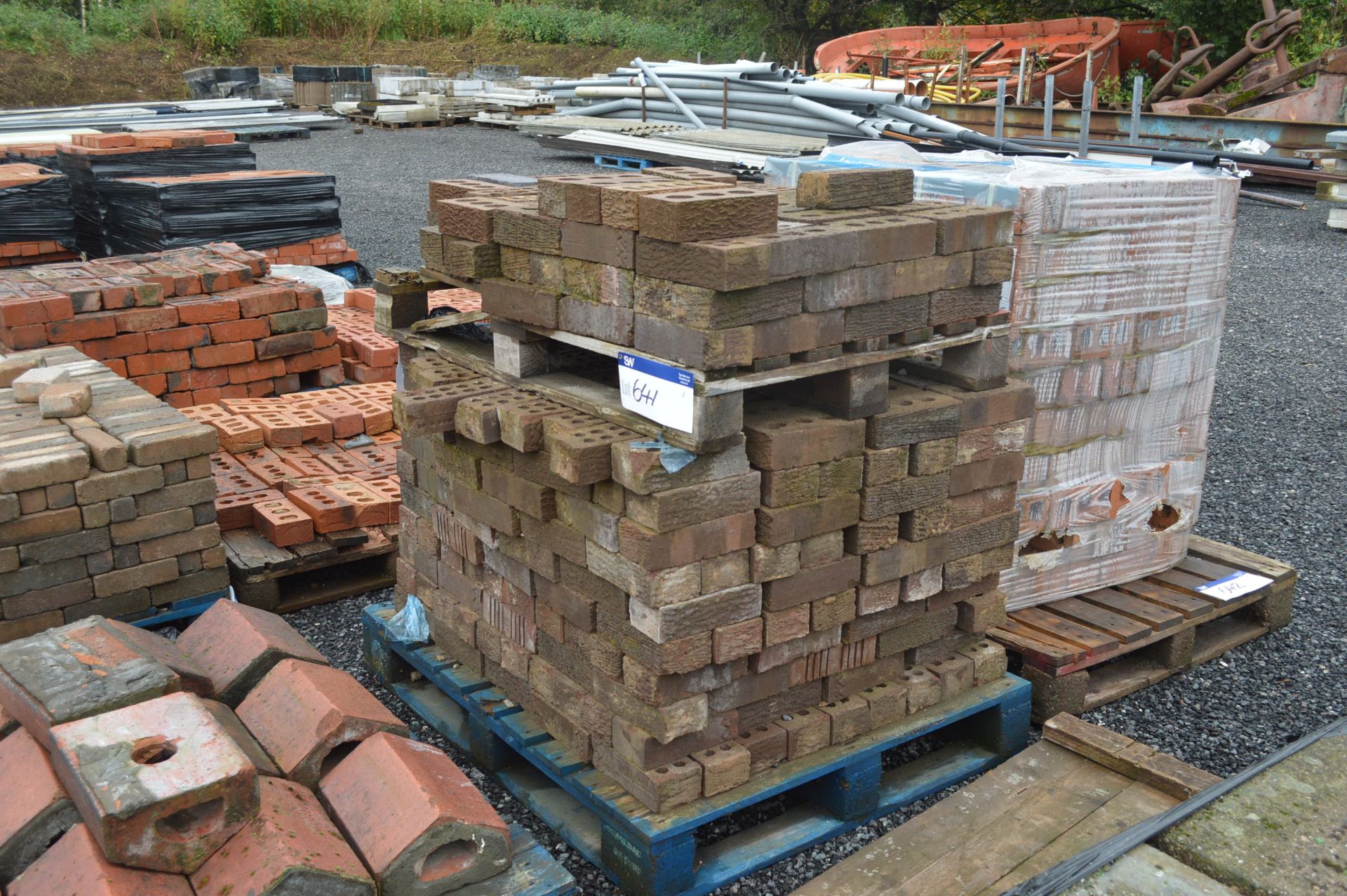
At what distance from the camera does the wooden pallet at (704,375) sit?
3.21 meters

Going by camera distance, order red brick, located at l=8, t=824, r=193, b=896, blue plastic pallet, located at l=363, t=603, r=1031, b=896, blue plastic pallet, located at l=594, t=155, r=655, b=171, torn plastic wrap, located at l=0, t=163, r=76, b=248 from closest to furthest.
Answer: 1. red brick, located at l=8, t=824, r=193, b=896
2. blue plastic pallet, located at l=363, t=603, r=1031, b=896
3. torn plastic wrap, located at l=0, t=163, r=76, b=248
4. blue plastic pallet, located at l=594, t=155, r=655, b=171

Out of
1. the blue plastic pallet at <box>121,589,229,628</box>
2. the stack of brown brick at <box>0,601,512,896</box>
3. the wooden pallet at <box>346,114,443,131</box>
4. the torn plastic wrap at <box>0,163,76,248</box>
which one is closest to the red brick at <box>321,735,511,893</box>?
the stack of brown brick at <box>0,601,512,896</box>

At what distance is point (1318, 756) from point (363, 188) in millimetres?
16240

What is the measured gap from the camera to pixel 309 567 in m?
5.45

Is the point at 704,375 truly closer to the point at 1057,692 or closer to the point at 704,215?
the point at 704,215

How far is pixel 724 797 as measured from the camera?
355 cm

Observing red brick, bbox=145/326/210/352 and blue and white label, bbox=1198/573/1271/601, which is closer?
blue and white label, bbox=1198/573/1271/601

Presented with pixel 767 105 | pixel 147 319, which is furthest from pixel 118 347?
pixel 767 105

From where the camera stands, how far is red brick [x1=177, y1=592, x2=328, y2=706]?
377 cm

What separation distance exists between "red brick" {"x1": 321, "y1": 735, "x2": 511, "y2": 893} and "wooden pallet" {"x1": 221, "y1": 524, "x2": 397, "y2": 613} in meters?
2.19

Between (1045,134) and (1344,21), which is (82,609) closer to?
(1045,134)

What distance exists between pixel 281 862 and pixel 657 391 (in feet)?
5.14

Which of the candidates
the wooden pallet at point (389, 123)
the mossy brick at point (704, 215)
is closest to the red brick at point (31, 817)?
the mossy brick at point (704, 215)

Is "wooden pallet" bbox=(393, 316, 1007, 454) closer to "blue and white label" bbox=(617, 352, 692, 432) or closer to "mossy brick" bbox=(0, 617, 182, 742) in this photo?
"blue and white label" bbox=(617, 352, 692, 432)
